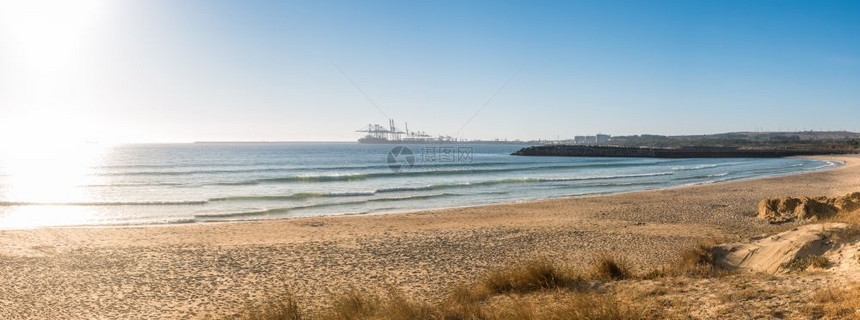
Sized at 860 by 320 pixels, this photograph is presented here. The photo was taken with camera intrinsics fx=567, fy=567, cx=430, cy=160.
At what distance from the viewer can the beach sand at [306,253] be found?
9.12 meters

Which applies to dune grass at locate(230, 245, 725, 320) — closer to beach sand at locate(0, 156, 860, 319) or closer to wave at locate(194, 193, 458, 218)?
beach sand at locate(0, 156, 860, 319)

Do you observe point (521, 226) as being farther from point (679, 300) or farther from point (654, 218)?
point (679, 300)

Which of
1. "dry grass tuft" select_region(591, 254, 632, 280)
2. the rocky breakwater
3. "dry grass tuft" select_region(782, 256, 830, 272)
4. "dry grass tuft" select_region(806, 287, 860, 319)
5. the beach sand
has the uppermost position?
"dry grass tuft" select_region(806, 287, 860, 319)

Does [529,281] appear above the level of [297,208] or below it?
above

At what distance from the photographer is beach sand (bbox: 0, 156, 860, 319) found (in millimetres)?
9117

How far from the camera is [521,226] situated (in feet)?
55.1

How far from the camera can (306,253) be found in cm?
1278

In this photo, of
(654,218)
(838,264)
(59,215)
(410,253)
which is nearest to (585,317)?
(838,264)

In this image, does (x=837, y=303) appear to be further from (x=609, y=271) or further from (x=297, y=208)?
(x=297, y=208)

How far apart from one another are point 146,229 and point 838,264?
57.3ft

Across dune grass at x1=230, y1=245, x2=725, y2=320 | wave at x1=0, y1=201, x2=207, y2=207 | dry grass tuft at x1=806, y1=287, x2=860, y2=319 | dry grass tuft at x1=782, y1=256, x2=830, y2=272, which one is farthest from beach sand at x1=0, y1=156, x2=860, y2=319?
wave at x1=0, y1=201, x2=207, y2=207

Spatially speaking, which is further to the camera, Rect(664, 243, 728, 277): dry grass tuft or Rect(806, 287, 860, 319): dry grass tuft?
Rect(664, 243, 728, 277): dry grass tuft

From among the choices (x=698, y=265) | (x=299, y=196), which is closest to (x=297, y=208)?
(x=299, y=196)

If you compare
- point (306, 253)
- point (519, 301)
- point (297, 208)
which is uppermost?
point (519, 301)
